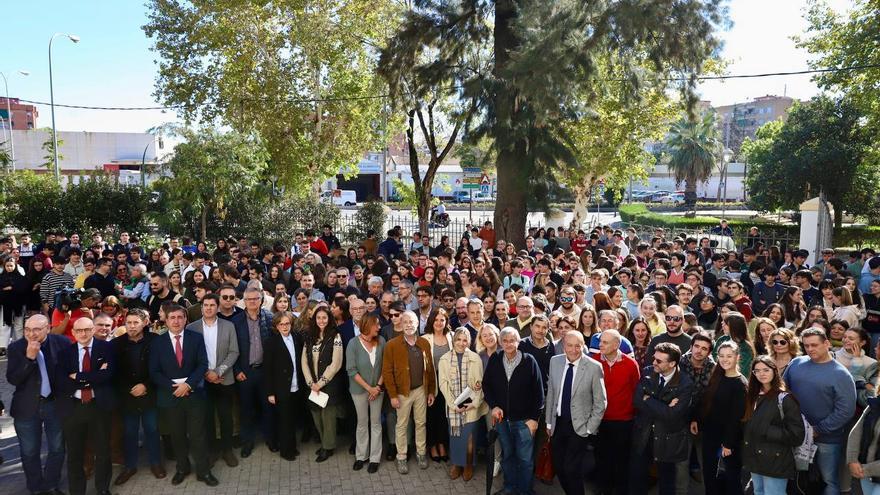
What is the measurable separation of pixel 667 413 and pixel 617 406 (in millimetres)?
480

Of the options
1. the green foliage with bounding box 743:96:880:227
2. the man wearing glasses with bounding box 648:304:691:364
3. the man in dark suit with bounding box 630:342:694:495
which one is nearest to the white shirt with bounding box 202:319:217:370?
the man in dark suit with bounding box 630:342:694:495

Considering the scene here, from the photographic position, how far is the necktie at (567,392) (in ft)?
18.4

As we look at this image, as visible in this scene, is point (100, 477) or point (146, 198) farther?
point (146, 198)

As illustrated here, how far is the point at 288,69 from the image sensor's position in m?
22.1

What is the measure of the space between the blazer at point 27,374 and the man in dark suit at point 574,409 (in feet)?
14.4

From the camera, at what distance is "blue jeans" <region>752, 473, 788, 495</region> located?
193 inches

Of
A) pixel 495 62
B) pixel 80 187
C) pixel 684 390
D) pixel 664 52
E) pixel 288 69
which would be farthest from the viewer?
pixel 288 69

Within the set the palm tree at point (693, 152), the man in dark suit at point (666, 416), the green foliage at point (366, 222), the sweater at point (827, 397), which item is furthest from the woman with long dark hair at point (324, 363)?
the palm tree at point (693, 152)

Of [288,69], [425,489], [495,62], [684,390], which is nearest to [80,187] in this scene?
[288,69]

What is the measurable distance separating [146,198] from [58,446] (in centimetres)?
1473

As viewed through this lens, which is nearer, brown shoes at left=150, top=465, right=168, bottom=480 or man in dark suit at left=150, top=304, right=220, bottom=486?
man in dark suit at left=150, top=304, right=220, bottom=486

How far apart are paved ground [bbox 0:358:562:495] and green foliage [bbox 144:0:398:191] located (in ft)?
51.7

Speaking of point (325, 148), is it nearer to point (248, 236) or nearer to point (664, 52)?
point (248, 236)

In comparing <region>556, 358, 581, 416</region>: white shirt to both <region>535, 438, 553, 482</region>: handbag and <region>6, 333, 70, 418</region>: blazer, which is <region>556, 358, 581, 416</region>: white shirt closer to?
<region>535, 438, 553, 482</region>: handbag
